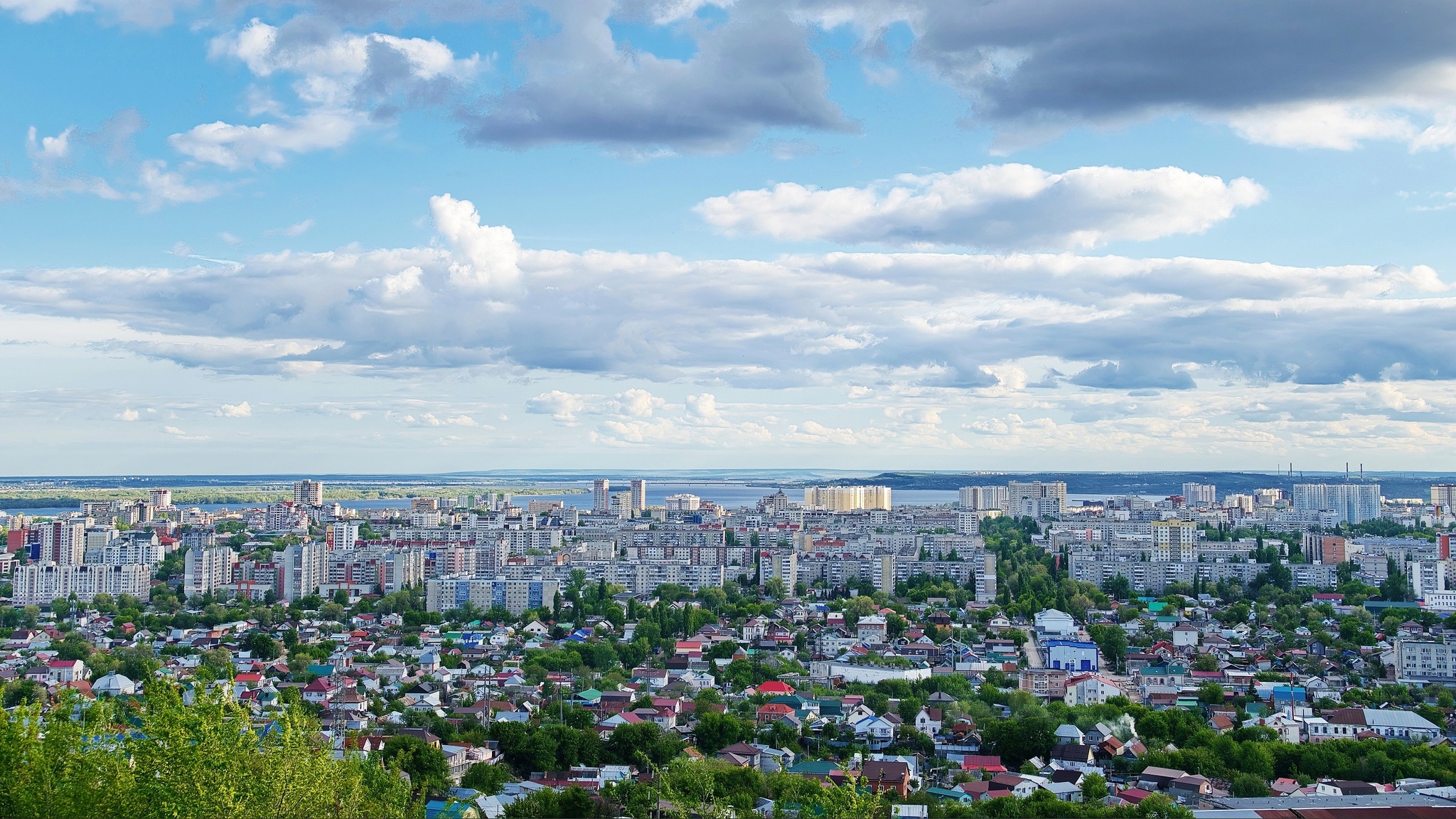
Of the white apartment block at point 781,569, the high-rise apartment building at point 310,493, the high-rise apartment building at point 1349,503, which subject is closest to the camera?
the white apartment block at point 781,569

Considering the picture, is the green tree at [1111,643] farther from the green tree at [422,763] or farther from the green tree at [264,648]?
→ the green tree at [264,648]

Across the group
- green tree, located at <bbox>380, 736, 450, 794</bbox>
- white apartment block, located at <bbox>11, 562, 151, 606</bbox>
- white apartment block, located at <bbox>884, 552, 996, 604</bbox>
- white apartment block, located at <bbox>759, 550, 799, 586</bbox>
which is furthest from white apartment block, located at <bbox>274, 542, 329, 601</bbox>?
green tree, located at <bbox>380, 736, 450, 794</bbox>

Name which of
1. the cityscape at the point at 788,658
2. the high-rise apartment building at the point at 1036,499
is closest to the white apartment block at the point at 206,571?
the cityscape at the point at 788,658

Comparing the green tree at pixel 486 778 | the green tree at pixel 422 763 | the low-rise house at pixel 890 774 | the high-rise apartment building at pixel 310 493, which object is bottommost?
the green tree at pixel 486 778

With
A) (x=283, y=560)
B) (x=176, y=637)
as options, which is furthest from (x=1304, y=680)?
(x=283, y=560)

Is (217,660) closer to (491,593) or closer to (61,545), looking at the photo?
(491,593)

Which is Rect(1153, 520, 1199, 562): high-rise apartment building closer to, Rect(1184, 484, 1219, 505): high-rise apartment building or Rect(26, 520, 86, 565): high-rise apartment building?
Rect(26, 520, 86, 565): high-rise apartment building

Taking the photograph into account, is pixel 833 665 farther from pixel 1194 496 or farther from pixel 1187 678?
pixel 1194 496
